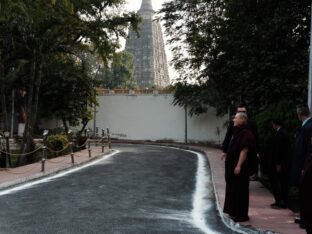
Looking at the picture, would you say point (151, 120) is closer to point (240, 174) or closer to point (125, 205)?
point (125, 205)

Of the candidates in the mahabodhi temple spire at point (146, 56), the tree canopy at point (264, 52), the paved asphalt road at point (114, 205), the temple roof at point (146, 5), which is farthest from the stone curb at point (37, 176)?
the temple roof at point (146, 5)

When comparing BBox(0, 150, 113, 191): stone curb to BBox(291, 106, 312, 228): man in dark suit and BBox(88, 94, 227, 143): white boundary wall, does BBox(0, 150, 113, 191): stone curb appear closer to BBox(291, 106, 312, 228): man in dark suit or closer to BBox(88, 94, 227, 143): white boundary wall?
BBox(291, 106, 312, 228): man in dark suit

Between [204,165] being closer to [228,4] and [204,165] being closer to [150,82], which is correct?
[228,4]

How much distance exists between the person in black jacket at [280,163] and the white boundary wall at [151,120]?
73.1 ft

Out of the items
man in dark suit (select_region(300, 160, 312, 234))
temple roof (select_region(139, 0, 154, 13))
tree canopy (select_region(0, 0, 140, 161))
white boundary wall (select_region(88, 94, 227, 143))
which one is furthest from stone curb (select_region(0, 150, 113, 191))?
temple roof (select_region(139, 0, 154, 13))

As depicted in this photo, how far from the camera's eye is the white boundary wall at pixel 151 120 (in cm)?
3191

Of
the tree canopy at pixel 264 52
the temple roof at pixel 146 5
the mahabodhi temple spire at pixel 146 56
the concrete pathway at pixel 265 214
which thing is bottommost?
the concrete pathway at pixel 265 214

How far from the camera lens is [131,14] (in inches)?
927

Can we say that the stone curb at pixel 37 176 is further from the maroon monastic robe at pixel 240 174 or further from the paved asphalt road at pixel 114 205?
the maroon monastic robe at pixel 240 174

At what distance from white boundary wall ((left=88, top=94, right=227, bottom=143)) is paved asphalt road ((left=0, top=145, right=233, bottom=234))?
17156 millimetres

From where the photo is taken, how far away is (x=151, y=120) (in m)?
34.1

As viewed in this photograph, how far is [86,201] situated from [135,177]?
404 centimetres

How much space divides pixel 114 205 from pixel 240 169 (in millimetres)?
2742

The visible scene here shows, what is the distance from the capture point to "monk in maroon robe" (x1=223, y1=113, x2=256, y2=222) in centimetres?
770
